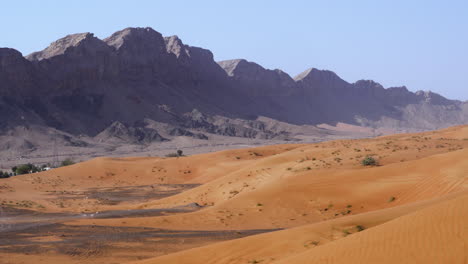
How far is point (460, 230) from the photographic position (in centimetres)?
881

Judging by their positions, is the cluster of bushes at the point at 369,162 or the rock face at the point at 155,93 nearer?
the cluster of bushes at the point at 369,162

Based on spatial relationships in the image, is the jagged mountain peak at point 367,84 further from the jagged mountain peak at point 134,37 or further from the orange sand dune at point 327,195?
the orange sand dune at point 327,195

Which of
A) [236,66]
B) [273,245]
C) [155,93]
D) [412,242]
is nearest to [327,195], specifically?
[273,245]

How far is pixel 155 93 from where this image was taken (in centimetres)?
10831

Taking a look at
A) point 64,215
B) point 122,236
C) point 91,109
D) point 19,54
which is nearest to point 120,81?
point 91,109

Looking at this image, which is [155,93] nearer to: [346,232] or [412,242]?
[346,232]

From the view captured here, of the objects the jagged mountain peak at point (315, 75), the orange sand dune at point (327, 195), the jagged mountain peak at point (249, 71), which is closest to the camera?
the orange sand dune at point (327, 195)

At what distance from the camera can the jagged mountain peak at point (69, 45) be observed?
325 feet

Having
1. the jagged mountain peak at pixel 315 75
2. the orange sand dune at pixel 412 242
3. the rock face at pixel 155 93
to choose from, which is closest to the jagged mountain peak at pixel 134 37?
the rock face at pixel 155 93

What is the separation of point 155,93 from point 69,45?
17.3 meters

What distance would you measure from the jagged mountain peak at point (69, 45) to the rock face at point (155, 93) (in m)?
0.20

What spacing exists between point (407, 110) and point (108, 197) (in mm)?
145279

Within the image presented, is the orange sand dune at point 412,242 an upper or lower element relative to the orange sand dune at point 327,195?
upper

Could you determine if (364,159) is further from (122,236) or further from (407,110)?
(407,110)
